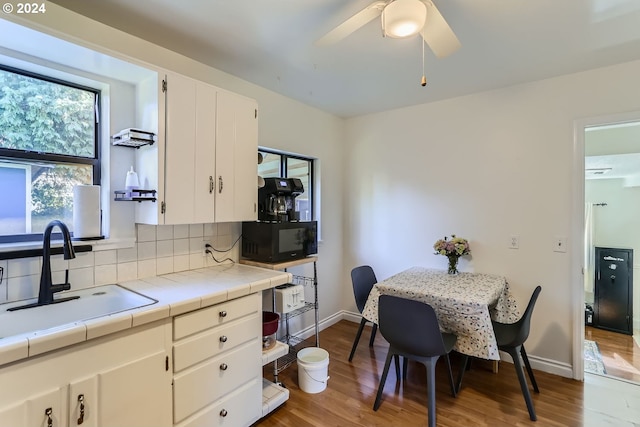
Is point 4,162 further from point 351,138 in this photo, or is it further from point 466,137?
point 466,137

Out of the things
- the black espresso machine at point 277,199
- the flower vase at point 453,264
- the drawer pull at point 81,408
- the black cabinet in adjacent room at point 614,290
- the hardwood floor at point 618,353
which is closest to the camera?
the drawer pull at point 81,408

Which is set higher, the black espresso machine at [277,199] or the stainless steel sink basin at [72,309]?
the black espresso machine at [277,199]

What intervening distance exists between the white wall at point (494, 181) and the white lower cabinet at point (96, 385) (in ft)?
8.30

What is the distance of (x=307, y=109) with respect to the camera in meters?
3.22

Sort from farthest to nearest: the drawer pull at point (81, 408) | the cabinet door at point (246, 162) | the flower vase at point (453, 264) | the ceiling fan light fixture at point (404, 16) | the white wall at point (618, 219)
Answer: the white wall at point (618, 219)
the flower vase at point (453, 264)
the cabinet door at point (246, 162)
the ceiling fan light fixture at point (404, 16)
the drawer pull at point (81, 408)

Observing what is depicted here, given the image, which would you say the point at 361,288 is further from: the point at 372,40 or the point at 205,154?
the point at 372,40

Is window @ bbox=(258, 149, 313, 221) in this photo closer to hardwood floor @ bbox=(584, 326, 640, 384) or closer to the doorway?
the doorway

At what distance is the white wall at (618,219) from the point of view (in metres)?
4.30

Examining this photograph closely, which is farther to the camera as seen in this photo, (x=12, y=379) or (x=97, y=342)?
(x=97, y=342)

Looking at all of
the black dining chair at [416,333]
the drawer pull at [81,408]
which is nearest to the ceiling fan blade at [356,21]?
the black dining chair at [416,333]

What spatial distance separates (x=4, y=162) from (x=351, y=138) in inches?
118

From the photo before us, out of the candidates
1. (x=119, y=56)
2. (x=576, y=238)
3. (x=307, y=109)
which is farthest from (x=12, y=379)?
(x=576, y=238)

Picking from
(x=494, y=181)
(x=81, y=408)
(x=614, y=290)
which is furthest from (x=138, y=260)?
(x=614, y=290)

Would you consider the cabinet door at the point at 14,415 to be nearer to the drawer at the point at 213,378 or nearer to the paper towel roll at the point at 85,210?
the drawer at the point at 213,378
